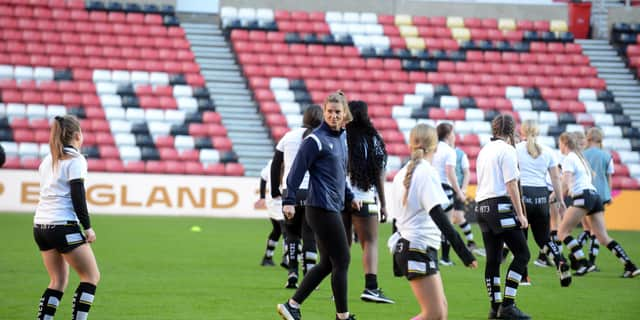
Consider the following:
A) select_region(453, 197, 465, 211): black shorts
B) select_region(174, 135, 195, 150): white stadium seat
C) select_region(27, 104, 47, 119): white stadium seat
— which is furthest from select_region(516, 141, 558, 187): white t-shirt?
select_region(27, 104, 47, 119): white stadium seat

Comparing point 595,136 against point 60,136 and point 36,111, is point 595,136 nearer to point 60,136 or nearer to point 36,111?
point 60,136

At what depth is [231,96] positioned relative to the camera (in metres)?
28.1

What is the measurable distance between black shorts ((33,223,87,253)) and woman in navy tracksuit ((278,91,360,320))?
1.67 meters

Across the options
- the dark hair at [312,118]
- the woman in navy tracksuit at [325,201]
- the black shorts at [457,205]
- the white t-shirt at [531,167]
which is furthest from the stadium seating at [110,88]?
the woman in navy tracksuit at [325,201]

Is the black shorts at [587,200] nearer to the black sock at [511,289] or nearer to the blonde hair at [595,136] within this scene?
the blonde hair at [595,136]

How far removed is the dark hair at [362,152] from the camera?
10242 mm

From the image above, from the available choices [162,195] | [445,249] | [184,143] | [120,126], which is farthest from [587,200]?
[120,126]

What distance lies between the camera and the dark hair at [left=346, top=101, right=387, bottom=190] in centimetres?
1024

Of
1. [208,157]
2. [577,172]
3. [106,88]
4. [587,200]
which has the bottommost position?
[587,200]

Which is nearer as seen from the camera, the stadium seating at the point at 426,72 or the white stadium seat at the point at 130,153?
the white stadium seat at the point at 130,153

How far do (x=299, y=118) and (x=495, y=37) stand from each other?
7.73 metres

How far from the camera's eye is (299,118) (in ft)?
89.2

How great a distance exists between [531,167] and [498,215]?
236cm

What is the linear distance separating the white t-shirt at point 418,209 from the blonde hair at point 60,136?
245 cm
